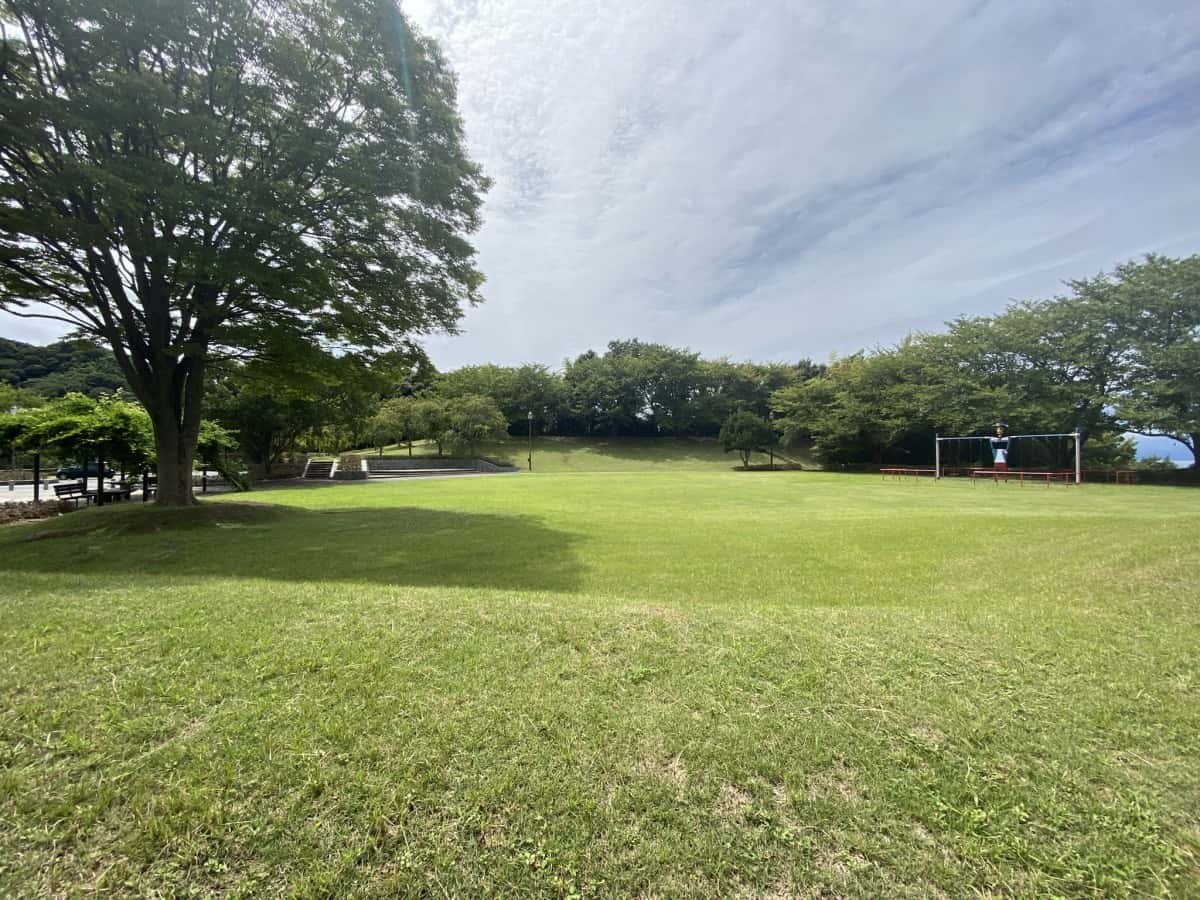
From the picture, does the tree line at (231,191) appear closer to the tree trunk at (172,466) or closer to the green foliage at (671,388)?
the tree trunk at (172,466)

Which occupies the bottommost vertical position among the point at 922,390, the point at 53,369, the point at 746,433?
the point at 746,433

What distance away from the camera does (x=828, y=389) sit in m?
41.8

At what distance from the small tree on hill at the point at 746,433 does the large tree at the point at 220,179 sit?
35358 mm

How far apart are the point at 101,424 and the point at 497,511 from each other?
34.7 ft

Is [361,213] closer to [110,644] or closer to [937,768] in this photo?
[110,644]

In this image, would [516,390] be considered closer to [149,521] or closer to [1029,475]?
[1029,475]

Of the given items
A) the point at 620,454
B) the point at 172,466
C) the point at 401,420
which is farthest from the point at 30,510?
the point at 620,454

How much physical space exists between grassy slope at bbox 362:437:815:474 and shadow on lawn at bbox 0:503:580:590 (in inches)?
1323

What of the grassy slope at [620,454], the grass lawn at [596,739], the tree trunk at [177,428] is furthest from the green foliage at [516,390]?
the grass lawn at [596,739]

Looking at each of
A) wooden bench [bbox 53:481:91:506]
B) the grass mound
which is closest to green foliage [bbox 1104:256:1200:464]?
the grass mound

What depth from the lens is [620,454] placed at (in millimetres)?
52750

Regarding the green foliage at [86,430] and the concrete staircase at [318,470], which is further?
the concrete staircase at [318,470]

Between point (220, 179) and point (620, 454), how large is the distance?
44.3 m

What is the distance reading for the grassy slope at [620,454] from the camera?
47156mm
